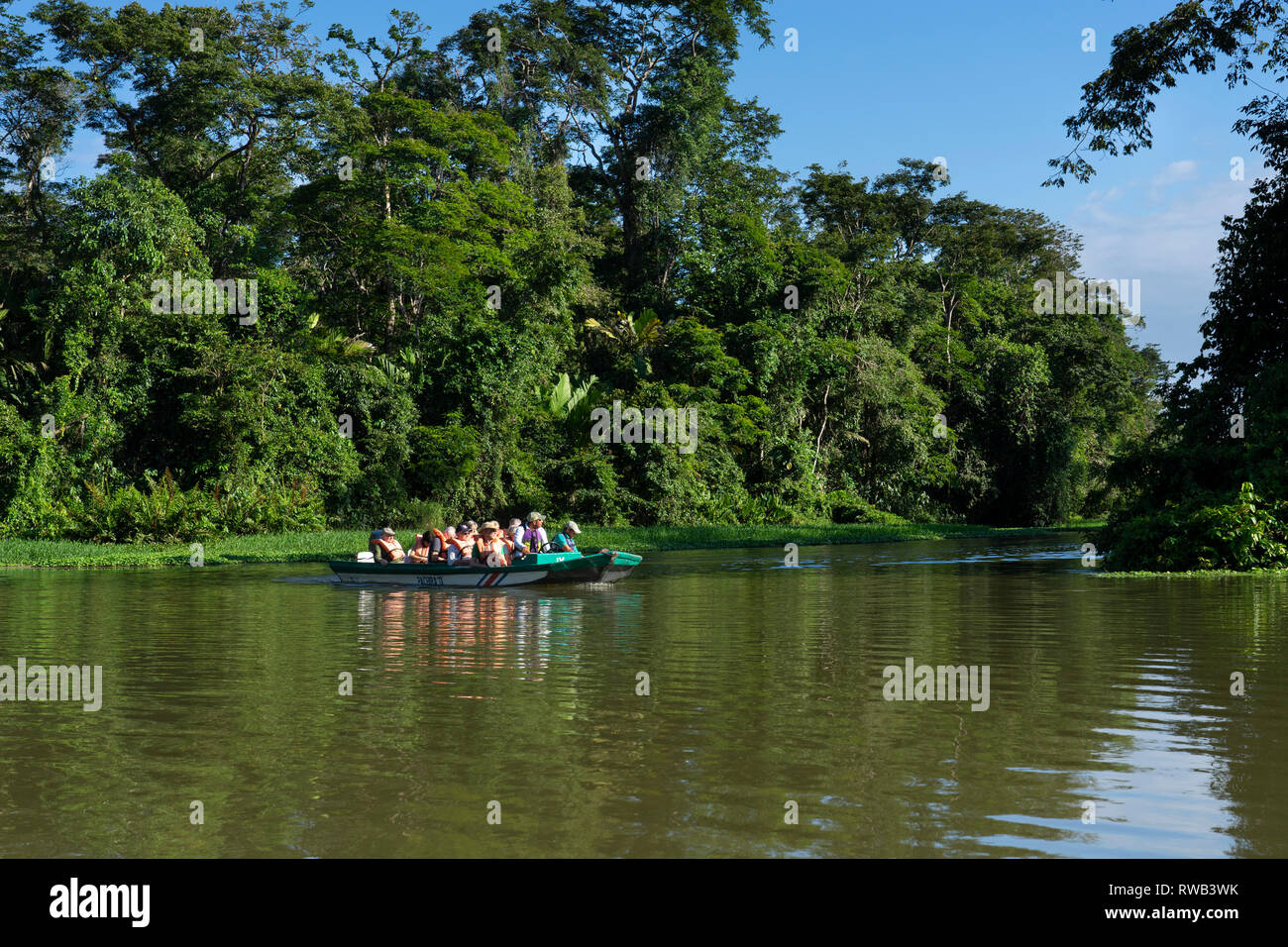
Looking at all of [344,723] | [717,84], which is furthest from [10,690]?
[717,84]

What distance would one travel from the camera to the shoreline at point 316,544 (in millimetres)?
27578

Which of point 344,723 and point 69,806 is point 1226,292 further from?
point 69,806

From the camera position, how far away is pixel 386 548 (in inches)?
928

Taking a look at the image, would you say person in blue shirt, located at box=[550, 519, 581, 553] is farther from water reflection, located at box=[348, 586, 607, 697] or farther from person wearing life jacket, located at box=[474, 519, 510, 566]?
water reflection, located at box=[348, 586, 607, 697]

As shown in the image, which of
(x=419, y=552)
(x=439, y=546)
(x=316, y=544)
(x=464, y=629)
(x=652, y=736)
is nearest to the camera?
(x=652, y=736)

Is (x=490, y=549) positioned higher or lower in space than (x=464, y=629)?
higher

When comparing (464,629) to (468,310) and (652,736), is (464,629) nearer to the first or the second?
(652,736)

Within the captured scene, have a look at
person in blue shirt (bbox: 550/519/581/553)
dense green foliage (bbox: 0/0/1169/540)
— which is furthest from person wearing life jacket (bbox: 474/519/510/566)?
dense green foliage (bbox: 0/0/1169/540)

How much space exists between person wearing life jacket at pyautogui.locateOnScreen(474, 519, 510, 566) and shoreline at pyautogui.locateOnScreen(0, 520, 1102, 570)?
675 cm

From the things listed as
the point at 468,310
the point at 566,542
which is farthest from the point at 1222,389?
the point at 468,310

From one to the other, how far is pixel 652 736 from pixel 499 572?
13.6 m

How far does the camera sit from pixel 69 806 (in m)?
6.44

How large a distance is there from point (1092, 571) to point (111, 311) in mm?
29902

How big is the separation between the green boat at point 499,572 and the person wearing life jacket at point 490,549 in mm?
396
